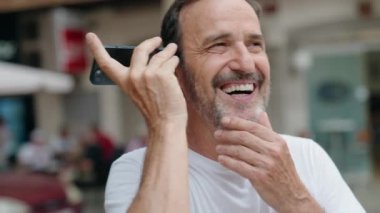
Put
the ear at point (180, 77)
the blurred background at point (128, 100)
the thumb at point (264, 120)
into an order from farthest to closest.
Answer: the blurred background at point (128, 100) → the ear at point (180, 77) → the thumb at point (264, 120)

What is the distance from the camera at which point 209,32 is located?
188 cm

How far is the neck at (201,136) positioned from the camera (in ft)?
6.39

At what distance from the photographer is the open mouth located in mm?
1838

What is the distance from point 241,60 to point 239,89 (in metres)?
0.08

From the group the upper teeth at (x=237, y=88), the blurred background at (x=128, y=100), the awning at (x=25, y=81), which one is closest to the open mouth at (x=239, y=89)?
the upper teeth at (x=237, y=88)

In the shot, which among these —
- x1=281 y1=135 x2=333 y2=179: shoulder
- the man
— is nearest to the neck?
the man

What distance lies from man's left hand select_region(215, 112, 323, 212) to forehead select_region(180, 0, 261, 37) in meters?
0.32

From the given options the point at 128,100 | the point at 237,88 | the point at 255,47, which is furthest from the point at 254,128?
the point at 128,100

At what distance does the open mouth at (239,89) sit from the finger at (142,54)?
25cm

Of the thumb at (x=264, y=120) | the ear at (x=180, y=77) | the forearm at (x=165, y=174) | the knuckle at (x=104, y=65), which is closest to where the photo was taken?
the forearm at (x=165, y=174)

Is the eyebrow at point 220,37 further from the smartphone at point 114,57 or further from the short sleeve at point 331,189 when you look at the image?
the short sleeve at point 331,189

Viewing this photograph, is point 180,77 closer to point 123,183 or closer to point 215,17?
point 215,17

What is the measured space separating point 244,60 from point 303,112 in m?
11.3

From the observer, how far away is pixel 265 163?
1633mm
